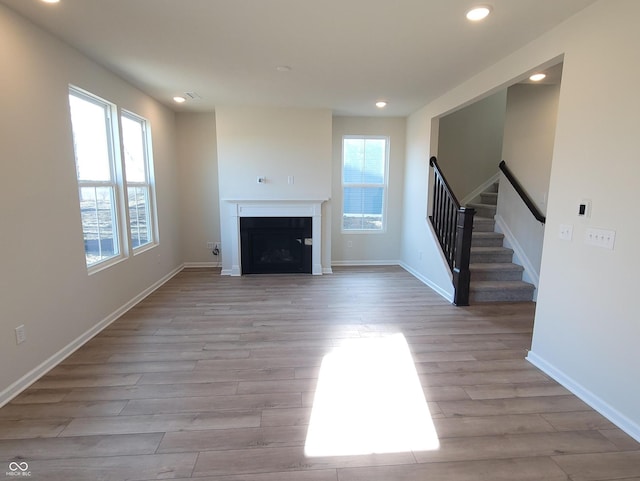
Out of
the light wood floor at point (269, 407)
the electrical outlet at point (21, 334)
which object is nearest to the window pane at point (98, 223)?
the light wood floor at point (269, 407)

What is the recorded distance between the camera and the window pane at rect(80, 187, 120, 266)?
3066mm

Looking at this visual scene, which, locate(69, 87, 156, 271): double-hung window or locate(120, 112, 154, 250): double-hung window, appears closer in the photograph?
locate(69, 87, 156, 271): double-hung window

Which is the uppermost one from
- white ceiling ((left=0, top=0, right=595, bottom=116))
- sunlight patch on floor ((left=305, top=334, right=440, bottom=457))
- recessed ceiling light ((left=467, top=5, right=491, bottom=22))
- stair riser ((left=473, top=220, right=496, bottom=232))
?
white ceiling ((left=0, top=0, right=595, bottom=116))

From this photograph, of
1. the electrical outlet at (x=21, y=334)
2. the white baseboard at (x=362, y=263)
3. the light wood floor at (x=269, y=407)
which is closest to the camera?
the light wood floor at (x=269, y=407)

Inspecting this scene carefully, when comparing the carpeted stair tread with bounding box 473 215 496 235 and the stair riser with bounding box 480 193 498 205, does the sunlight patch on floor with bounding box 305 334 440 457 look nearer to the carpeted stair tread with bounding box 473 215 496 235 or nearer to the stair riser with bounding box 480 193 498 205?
the carpeted stair tread with bounding box 473 215 496 235

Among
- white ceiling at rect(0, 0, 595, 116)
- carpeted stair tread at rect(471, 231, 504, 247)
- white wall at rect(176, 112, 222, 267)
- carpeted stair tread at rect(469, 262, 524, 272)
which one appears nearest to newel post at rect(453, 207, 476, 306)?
carpeted stair tread at rect(469, 262, 524, 272)

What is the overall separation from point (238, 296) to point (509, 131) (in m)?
4.28

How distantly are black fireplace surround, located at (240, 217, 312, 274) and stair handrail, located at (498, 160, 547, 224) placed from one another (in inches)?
114

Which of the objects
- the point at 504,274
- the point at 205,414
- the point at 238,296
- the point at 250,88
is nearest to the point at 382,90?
the point at 250,88

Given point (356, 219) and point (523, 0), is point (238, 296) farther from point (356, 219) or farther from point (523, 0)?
point (523, 0)

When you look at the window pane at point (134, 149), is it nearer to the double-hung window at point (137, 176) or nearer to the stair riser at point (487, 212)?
the double-hung window at point (137, 176)

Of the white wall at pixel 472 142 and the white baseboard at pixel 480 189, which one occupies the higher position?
the white wall at pixel 472 142

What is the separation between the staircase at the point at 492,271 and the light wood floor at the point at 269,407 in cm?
43

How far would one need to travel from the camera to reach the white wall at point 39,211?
215 centimetres
